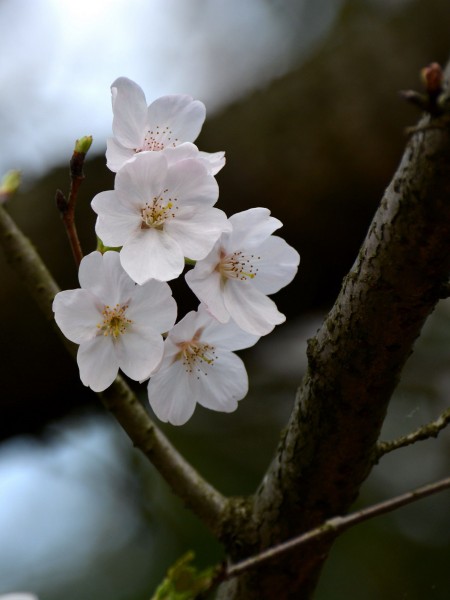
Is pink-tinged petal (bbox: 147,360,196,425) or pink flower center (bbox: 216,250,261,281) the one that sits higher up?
pink flower center (bbox: 216,250,261,281)

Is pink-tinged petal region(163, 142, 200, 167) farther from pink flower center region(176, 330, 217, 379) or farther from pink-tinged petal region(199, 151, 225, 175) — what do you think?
pink flower center region(176, 330, 217, 379)

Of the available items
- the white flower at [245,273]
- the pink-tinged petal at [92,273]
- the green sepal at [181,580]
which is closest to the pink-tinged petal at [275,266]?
the white flower at [245,273]

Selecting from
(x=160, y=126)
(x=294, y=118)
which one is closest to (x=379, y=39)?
(x=294, y=118)

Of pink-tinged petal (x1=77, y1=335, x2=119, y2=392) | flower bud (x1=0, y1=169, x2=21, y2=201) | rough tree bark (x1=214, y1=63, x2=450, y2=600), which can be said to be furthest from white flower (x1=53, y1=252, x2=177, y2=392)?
flower bud (x1=0, y1=169, x2=21, y2=201)

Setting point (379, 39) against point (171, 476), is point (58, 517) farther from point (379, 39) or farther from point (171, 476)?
point (379, 39)

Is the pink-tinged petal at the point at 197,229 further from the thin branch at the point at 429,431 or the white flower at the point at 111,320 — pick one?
the thin branch at the point at 429,431

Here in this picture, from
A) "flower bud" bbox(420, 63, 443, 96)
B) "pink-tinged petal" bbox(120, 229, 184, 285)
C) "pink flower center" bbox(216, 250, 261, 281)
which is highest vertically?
"flower bud" bbox(420, 63, 443, 96)

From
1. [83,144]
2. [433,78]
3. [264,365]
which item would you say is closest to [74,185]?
[83,144]
